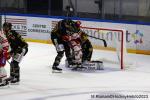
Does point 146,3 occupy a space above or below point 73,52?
above

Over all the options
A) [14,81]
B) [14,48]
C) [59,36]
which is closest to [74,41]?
[59,36]

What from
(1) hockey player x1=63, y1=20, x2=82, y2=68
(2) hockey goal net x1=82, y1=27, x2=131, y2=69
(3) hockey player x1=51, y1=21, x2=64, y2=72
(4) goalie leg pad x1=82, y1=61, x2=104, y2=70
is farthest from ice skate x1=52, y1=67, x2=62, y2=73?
(2) hockey goal net x1=82, y1=27, x2=131, y2=69

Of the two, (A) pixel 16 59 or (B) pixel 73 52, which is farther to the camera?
(B) pixel 73 52

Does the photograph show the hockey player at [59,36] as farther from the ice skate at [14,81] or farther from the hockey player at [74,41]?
the ice skate at [14,81]

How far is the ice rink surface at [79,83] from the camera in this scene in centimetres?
768

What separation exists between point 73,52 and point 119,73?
100cm

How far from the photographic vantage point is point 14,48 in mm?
8492

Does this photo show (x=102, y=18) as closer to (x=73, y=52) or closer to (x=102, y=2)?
(x=102, y=2)

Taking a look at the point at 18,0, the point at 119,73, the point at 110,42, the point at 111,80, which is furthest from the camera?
the point at 18,0

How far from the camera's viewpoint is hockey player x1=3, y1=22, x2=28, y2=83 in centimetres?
837

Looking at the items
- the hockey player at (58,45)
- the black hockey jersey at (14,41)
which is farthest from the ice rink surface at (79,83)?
Answer: the black hockey jersey at (14,41)

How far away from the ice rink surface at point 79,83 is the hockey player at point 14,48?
24cm

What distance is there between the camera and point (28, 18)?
14.1 m

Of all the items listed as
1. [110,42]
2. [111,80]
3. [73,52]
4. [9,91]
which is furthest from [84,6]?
[9,91]
